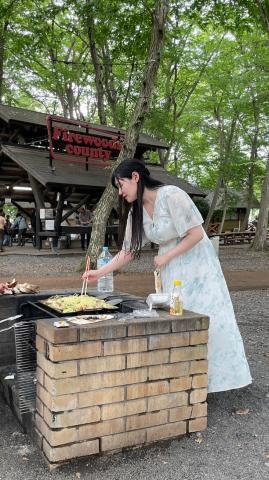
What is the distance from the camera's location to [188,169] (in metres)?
34.4

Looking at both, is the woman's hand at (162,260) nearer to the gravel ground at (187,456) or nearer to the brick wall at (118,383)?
the brick wall at (118,383)

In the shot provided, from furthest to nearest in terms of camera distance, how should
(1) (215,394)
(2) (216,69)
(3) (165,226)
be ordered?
(2) (216,69)
(1) (215,394)
(3) (165,226)

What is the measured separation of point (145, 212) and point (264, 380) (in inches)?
78.9

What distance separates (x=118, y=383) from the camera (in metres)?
2.67

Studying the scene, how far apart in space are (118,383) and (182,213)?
4.06 ft

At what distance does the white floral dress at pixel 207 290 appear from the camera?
10.7 feet

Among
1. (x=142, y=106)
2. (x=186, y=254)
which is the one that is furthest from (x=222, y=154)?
(x=186, y=254)

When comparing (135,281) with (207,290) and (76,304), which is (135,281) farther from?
(76,304)

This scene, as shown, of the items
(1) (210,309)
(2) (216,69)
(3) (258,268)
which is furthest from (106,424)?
(2) (216,69)

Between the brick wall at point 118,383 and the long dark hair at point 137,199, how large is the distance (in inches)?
29.3

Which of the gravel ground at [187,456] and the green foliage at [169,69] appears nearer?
the gravel ground at [187,456]

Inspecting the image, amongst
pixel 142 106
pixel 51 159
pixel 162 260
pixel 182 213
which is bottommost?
pixel 162 260

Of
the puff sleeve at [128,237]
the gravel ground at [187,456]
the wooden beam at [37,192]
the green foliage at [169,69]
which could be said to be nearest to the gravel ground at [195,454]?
the gravel ground at [187,456]

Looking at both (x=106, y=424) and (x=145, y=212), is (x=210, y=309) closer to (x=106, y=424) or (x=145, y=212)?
(x=145, y=212)
